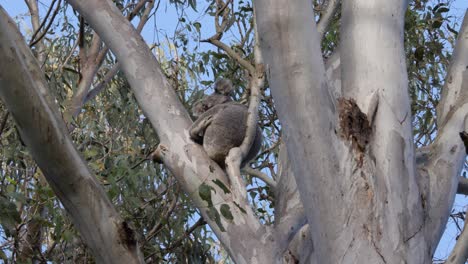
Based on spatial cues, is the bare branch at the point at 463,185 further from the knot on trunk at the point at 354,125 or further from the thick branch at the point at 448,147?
the knot on trunk at the point at 354,125

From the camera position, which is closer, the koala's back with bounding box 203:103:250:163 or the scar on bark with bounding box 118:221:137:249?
the scar on bark with bounding box 118:221:137:249

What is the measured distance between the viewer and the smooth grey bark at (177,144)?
2951mm

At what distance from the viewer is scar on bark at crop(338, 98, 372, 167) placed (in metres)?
2.54

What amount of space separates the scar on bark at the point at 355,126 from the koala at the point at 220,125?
880 mm

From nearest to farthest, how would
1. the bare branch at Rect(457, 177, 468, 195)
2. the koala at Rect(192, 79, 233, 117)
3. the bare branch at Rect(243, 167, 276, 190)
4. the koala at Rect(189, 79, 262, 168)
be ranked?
the bare branch at Rect(457, 177, 468, 195), the koala at Rect(189, 79, 262, 168), the bare branch at Rect(243, 167, 276, 190), the koala at Rect(192, 79, 233, 117)

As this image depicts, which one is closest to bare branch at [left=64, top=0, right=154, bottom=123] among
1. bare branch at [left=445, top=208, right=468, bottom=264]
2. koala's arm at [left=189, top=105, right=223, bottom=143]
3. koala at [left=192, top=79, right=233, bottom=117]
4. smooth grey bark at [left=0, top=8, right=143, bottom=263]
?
koala at [left=192, top=79, right=233, bottom=117]

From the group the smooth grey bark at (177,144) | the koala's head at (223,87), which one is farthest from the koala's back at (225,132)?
the koala's head at (223,87)

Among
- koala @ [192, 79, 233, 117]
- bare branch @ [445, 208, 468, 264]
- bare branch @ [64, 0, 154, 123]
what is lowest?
bare branch @ [445, 208, 468, 264]

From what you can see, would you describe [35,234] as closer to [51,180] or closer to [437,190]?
[51,180]

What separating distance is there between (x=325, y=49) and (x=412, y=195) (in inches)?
141

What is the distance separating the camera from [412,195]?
255 centimetres

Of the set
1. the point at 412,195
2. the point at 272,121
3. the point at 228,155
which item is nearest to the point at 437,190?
the point at 412,195

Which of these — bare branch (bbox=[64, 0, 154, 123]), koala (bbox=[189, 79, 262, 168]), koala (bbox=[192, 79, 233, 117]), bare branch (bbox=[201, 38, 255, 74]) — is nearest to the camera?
koala (bbox=[189, 79, 262, 168])

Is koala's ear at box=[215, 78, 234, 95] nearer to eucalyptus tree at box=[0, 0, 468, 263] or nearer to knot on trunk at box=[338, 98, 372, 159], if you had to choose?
eucalyptus tree at box=[0, 0, 468, 263]
